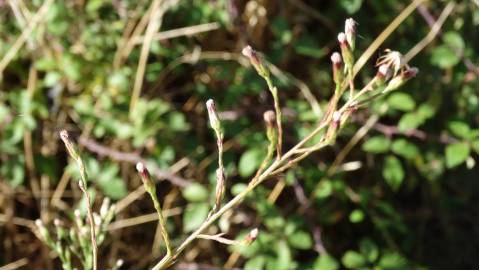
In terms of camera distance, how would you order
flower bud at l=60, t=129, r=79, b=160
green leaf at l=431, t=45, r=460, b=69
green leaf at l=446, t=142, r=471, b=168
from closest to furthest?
flower bud at l=60, t=129, r=79, b=160
green leaf at l=446, t=142, r=471, b=168
green leaf at l=431, t=45, r=460, b=69

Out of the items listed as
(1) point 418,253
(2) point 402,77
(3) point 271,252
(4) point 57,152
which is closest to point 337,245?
(1) point 418,253

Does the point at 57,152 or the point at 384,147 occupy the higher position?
the point at 57,152

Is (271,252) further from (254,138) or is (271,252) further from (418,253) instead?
(418,253)

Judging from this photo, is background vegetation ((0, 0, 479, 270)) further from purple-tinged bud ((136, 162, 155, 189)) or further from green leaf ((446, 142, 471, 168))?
purple-tinged bud ((136, 162, 155, 189))

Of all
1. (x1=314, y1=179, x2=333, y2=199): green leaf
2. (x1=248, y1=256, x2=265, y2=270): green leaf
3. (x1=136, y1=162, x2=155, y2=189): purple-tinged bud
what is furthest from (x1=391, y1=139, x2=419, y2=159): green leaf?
(x1=136, y1=162, x2=155, y2=189): purple-tinged bud

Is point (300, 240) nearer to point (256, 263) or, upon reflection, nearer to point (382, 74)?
point (256, 263)

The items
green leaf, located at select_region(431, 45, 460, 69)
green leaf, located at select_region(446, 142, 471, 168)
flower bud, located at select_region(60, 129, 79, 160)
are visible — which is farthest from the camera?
green leaf, located at select_region(431, 45, 460, 69)
